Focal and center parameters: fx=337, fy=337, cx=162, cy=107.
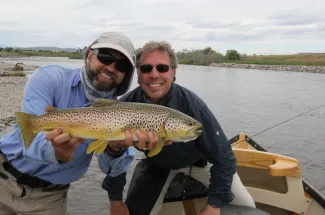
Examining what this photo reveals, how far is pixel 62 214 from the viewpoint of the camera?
12.2 feet

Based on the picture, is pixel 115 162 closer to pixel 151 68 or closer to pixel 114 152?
pixel 114 152

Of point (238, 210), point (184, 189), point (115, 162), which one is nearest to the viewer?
point (115, 162)

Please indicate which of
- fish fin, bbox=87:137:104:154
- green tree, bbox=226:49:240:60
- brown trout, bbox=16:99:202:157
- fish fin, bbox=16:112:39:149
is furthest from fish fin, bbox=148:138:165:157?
green tree, bbox=226:49:240:60

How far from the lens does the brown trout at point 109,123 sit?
287 cm

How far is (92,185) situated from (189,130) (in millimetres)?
5005

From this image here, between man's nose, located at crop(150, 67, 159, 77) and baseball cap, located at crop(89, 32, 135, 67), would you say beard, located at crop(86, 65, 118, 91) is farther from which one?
man's nose, located at crop(150, 67, 159, 77)

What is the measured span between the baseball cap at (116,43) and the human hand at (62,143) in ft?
3.03

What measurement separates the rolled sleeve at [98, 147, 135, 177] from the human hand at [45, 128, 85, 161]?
0.62 m

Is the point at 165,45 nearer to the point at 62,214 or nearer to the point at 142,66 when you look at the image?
the point at 142,66

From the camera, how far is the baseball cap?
3.25 meters

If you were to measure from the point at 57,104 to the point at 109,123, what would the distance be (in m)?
0.67

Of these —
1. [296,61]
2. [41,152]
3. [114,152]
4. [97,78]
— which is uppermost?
[97,78]

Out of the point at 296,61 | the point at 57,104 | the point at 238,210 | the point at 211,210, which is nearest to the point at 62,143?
the point at 57,104

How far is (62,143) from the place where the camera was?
9.29 feet
